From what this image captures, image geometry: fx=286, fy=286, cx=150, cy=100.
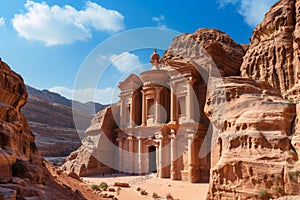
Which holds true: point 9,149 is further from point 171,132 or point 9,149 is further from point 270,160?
point 171,132

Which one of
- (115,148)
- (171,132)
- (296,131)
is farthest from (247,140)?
(115,148)

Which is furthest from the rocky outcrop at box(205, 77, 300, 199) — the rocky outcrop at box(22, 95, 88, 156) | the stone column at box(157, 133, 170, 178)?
the rocky outcrop at box(22, 95, 88, 156)

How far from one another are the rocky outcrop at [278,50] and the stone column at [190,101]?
Answer: 199 inches

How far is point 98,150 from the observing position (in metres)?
33.8

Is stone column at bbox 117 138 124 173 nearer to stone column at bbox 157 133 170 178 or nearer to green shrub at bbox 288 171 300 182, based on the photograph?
stone column at bbox 157 133 170 178

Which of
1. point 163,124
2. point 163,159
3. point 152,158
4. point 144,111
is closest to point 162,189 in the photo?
point 163,159

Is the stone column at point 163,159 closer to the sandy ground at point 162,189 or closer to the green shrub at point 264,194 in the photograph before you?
the sandy ground at point 162,189

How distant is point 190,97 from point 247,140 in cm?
1435

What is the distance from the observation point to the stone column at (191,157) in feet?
82.9

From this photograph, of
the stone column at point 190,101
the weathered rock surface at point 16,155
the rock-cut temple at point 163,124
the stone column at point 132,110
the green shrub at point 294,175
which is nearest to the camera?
the weathered rock surface at point 16,155

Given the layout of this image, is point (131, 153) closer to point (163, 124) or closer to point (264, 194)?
point (163, 124)

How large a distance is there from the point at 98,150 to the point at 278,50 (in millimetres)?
22044

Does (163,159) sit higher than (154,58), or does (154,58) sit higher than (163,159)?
(154,58)

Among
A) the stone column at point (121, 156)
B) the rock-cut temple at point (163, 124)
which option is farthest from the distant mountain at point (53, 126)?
the rock-cut temple at point (163, 124)
